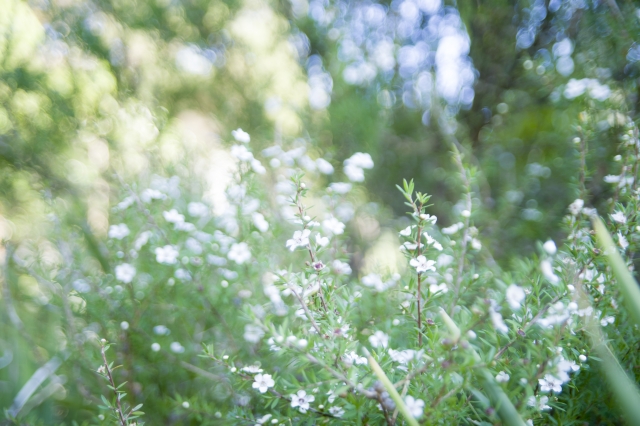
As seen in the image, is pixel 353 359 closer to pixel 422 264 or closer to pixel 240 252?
pixel 422 264

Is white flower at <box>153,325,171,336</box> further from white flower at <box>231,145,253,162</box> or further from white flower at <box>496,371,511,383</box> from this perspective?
white flower at <box>496,371,511,383</box>

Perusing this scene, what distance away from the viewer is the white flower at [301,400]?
0.89m

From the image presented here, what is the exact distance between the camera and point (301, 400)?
0.91 metres

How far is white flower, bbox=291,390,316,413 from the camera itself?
885mm

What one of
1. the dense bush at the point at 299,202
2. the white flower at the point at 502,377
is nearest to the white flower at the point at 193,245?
the dense bush at the point at 299,202

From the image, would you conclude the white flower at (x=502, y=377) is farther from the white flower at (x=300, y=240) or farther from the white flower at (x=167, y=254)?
the white flower at (x=167, y=254)

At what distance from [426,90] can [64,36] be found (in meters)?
2.22

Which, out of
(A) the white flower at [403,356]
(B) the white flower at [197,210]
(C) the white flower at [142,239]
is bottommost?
(A) the white flower at [403,356]

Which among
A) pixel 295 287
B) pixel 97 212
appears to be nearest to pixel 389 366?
pixel 295 287

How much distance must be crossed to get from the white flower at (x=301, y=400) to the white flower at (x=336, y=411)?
0.05m

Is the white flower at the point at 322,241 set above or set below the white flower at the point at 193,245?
below

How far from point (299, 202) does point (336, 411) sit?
0.50 meters

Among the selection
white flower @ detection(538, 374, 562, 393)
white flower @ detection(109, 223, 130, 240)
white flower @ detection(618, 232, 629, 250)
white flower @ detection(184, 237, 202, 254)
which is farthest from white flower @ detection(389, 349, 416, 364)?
white flower @ detection(109, 223, 130, 240)

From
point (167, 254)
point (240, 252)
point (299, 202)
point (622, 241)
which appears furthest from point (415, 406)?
point (167, 254)
